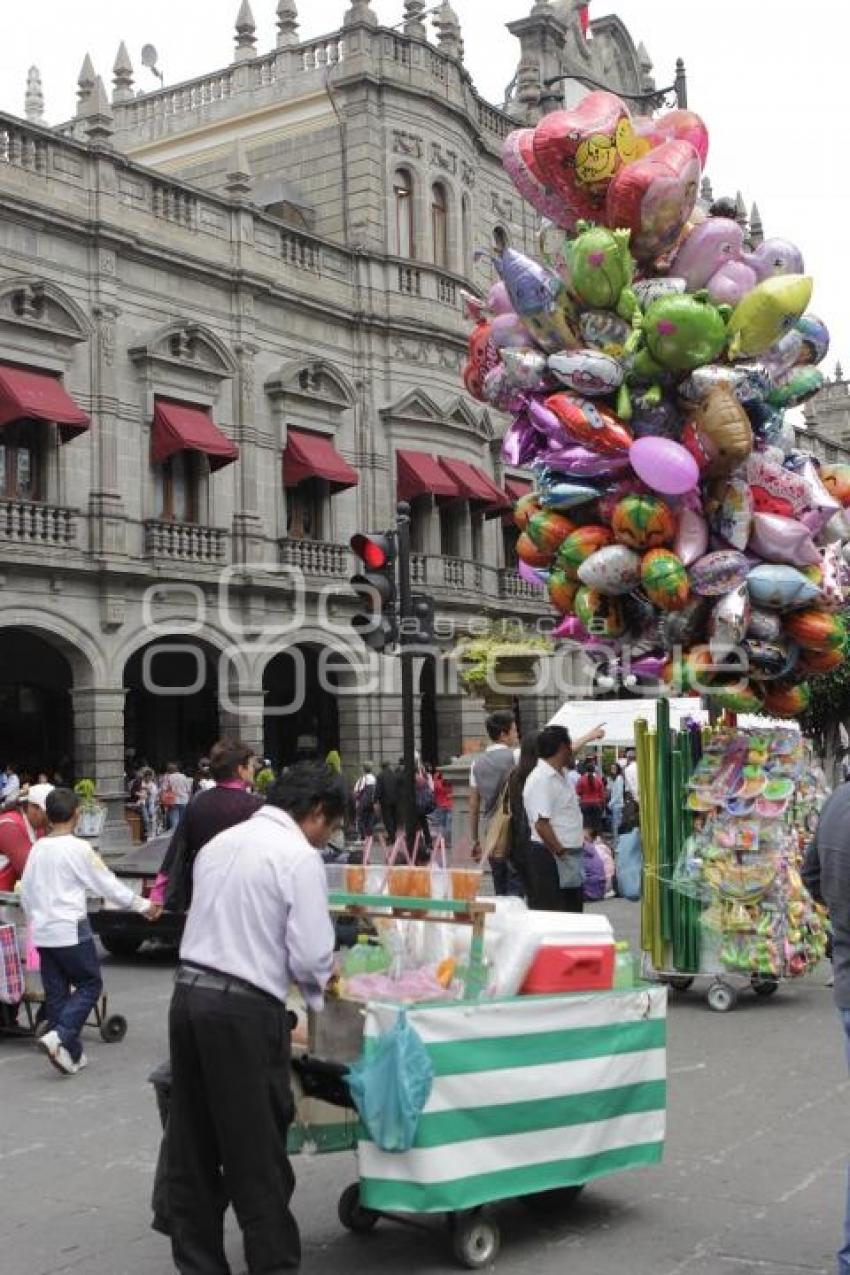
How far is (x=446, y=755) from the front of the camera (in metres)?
30.7

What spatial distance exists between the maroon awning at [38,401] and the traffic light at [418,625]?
1183 centimetres

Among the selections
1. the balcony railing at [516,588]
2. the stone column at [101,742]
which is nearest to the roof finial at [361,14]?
the balcony railing at [516,588]

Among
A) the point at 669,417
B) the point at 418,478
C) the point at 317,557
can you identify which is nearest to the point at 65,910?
the point at 669,417

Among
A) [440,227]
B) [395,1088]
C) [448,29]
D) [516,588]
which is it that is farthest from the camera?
[516,588]

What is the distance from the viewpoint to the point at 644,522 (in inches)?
368

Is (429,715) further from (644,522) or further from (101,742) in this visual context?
(644,522)

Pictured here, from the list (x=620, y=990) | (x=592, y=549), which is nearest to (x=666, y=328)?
(x=592, y=549)

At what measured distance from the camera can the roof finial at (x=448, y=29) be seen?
102ft

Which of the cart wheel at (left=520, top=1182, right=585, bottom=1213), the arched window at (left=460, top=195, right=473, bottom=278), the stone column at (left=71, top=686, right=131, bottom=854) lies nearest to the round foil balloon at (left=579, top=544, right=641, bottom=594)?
the cart wheel at (left=520, top=1182, right=585, bottom=1213)

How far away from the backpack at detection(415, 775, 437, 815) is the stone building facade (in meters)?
3.89

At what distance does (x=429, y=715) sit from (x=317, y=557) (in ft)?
19.9

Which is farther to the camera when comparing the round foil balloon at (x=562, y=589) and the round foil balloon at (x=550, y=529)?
the round foil balloon at (x=562, y=589)

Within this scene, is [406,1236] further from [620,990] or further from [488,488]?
[488,488]

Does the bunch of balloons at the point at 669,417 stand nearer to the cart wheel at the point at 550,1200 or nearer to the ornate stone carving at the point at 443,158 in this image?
the cart wheel at the point at 550,1200
